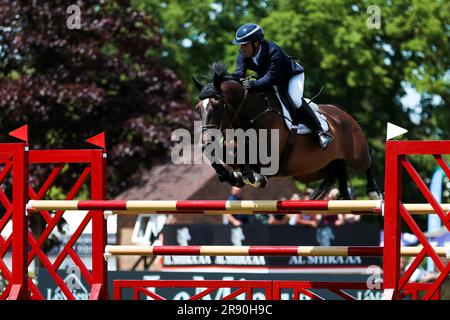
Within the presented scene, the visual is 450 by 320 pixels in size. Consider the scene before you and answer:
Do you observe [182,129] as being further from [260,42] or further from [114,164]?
[260,42]

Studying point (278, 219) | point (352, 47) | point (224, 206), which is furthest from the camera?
point (352, 47)

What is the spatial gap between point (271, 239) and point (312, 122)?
18.1ft

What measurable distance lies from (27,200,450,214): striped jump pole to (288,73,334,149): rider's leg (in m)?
1.22

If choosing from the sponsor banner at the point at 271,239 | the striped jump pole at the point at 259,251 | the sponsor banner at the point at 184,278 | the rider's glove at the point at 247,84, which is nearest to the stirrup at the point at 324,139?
the rider's glove at the point at 247,84

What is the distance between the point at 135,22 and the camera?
17812 mm

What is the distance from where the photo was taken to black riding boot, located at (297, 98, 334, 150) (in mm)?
8039

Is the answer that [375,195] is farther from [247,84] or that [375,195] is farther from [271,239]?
[271,239]

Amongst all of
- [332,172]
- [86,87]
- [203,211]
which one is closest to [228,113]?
[203,211]

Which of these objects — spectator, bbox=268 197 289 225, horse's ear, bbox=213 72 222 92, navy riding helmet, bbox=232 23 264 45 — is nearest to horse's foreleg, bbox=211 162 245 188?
horse's ear, bbox=213 72 222 92

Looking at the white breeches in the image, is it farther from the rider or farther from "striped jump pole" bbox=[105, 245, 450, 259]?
"striped jump pole" bbox=[105, 245, 450, 259]

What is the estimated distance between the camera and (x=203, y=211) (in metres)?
7.07

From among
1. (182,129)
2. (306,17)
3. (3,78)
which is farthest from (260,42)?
(306,17)

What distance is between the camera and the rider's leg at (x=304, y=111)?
8.03 m
